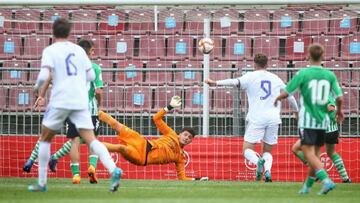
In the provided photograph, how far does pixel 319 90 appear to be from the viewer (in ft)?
39.2

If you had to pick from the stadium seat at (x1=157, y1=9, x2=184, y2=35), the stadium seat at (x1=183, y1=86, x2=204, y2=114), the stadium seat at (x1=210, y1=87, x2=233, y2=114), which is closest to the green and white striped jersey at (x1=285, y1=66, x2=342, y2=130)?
the stadium seat at (x1=210, y1=87, x2=233, y2=114)

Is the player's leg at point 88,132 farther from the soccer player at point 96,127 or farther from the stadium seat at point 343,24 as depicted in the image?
the stadium seat at point 343,24

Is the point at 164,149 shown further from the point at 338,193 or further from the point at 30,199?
the point at 30,199

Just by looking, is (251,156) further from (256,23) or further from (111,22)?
(111,22)

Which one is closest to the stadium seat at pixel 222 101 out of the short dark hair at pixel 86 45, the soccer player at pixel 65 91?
the short dark hair at pixel 86 45

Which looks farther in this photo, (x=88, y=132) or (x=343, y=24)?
(x=343, y=24)

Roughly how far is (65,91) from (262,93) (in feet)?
17.7

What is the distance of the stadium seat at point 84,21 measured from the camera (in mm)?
22547

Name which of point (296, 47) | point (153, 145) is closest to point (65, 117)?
point (153, 145)

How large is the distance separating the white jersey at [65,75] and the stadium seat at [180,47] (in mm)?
10623

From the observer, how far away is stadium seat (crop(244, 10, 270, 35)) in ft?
73.0

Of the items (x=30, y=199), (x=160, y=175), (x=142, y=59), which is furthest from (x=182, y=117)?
(x=30, y=199)

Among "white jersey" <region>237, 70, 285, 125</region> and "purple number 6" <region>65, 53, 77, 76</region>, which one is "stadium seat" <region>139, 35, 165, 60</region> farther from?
"purple number 6" <region>65, 53, 77, 76</region>

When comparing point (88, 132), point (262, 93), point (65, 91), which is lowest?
point (262, 93)
